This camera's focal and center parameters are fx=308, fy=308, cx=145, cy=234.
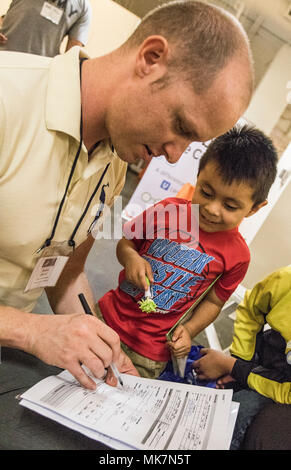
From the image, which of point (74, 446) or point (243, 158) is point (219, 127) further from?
point (74, 446)

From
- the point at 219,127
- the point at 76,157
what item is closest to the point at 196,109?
the point at 219,127

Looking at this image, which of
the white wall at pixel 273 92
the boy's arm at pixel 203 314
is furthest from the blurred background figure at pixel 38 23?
the white wall at pixel 273 92

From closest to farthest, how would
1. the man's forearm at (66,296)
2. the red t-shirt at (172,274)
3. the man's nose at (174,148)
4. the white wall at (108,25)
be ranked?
the man's nose at (174,148)
the man's forearm at (66,296)
the red t-shirt at (172,274)
the white wall at (108,25)

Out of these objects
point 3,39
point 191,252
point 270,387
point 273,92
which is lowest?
point 270,387

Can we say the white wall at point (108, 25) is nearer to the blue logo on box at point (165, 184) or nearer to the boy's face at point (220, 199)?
the blue logo on box at point (165, 184)

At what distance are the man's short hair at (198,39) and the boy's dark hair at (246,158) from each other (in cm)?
43

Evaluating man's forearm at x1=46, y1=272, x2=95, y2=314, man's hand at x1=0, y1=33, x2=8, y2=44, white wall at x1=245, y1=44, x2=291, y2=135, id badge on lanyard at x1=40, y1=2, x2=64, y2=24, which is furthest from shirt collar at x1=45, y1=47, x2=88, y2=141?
white wall at x1=245, y1=44, x2=291, y2=135

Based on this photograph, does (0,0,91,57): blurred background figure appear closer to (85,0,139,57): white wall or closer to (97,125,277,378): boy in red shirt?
(97,125,277,378): boy in red shirt

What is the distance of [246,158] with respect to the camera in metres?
1.07

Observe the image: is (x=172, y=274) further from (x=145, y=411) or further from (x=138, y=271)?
(x=145, y=411)

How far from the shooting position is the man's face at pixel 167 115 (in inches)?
24.9

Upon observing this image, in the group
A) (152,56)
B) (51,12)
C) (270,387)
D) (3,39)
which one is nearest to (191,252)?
(270,387)

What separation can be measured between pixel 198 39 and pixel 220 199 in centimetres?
56

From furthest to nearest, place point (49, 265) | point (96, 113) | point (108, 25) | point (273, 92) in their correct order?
point (273, 92) < point (108, 25) < point (49, 265) < point (96, 113)
